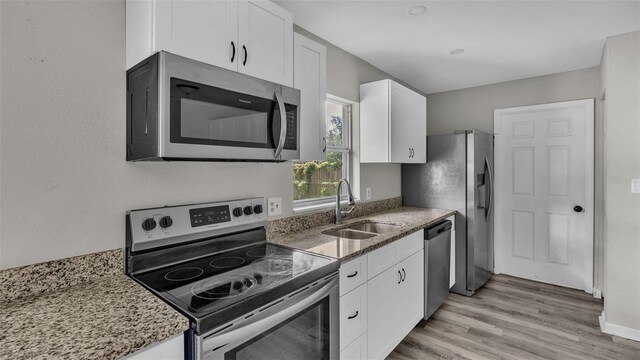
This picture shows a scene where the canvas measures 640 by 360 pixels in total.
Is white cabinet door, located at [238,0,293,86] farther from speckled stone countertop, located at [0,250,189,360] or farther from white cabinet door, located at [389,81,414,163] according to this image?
white cabinet door, located at [389,81,414,163]

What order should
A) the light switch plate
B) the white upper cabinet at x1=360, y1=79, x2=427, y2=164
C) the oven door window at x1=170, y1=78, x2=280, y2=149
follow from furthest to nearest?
1. the white upper cabinet at x1=360, y1=79, x2=427, y2=164
2. the light switch plate
3. the oven door window at x1=170, y1=78, x2=280, y2=149

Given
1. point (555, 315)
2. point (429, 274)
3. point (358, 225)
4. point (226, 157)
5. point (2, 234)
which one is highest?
point (226, 157)

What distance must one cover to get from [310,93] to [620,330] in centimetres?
297

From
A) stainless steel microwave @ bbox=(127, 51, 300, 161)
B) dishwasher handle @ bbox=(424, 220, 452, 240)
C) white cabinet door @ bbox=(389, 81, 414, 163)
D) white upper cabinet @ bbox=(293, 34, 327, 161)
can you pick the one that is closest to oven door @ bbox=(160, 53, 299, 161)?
stainless steel microwave @ bbox=(127, 51, 300, 161)

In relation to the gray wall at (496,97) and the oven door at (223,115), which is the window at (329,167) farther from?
the gray wall at (496,97)

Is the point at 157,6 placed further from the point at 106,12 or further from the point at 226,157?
the point at 226,157

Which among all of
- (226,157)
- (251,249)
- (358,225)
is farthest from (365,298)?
(226,157)

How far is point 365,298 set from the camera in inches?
71.6

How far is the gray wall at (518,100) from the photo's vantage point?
3.18 m

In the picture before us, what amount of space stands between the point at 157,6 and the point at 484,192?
11.0 ft

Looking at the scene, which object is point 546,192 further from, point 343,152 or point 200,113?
point 200,113

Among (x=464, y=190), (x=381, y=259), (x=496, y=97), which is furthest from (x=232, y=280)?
(x=496, y=97)

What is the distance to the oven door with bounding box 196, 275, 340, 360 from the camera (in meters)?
1.01

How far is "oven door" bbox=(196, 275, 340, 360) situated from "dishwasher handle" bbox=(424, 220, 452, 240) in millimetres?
1292
